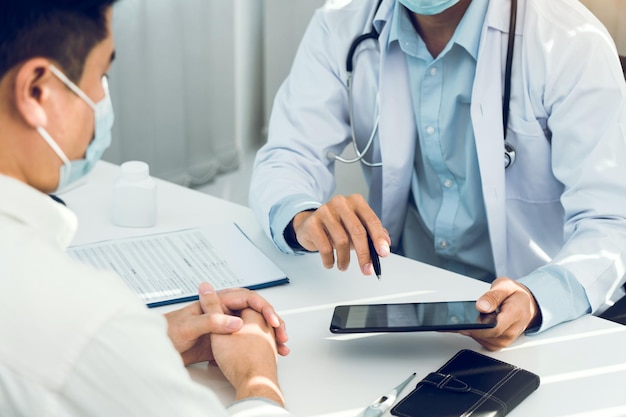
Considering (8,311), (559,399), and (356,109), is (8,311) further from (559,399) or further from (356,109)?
(356,109)

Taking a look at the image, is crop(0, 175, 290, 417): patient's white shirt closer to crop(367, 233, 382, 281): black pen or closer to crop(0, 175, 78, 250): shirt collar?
crop(0, 175, 78, 250): shirt collar

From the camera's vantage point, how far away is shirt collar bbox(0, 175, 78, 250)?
0.74m

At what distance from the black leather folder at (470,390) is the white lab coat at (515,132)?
289mm

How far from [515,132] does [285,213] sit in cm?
43

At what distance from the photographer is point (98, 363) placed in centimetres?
67

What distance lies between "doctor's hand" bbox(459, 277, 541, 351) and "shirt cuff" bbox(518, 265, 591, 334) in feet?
0.04

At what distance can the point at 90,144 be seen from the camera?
2.91ft

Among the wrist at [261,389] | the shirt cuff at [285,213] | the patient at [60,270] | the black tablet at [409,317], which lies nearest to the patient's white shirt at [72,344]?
the patient at [60,270]

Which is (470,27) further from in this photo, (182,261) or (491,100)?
(182,261)

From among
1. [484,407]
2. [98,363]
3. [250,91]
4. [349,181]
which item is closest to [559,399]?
[484,407]

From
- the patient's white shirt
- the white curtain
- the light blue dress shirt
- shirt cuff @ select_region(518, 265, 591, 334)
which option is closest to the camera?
the patient's white shirt

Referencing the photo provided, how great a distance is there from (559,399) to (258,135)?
6.80 ft

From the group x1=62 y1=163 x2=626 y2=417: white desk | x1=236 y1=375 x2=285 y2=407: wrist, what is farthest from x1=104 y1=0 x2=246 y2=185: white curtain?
x1=236 y1=375 x2=285 y2=407: wrist

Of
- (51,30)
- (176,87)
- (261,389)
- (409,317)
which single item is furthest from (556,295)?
(176,87)
